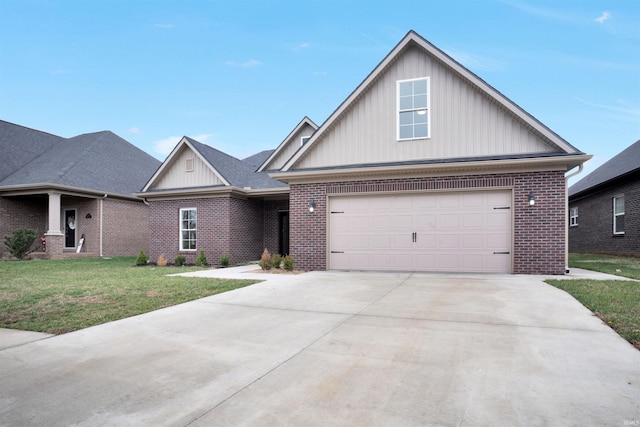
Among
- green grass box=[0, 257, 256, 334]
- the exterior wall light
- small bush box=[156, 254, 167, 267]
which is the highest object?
the exterior wall light

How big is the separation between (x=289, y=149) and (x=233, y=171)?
Answer: 321 centimetres

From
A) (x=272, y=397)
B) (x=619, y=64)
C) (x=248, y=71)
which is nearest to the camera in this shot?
(x=272, y=397)

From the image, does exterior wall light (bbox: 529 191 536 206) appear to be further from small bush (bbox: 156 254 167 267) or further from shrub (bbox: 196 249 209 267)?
small bush (bbox: 156 254 167 267)

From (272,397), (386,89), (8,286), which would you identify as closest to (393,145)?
(386,89)

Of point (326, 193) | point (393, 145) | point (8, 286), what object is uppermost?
point (393, 145)

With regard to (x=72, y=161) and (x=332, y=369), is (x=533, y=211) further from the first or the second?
(x=72, y=161)

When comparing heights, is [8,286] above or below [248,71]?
below

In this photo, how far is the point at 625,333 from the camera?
4.53 meters

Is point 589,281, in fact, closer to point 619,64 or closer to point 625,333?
point 625,333

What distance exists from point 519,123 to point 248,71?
17.1m

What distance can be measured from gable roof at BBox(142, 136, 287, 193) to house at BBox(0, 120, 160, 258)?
446cm

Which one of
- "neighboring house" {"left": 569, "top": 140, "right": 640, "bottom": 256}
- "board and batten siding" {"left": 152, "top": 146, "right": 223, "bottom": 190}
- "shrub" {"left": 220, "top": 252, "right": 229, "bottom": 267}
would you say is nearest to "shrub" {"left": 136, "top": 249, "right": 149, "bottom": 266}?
"board and batten siding" {"left": 152, "top": 146, "right": 223, "bottom": 190}

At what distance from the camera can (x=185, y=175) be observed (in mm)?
16328

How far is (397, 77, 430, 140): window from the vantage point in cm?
1130
